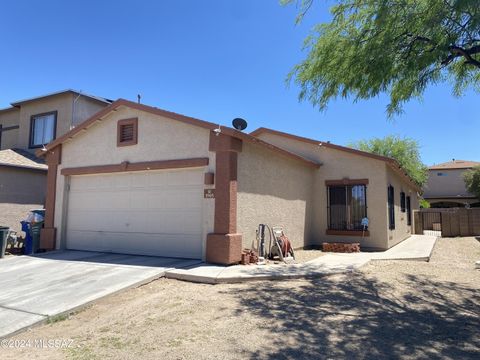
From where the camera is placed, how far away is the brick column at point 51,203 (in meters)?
12.9

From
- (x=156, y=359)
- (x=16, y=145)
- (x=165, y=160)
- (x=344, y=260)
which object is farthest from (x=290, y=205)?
(x=16, y=145)

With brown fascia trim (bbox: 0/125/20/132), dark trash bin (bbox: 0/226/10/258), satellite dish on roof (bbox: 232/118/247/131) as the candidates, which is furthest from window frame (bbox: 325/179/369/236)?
brown fascia trim (bbox: 0/125/20/132)

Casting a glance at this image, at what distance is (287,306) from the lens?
265 inches

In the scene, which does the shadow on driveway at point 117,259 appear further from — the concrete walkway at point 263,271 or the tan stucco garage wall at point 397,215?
the tan stucco garage wall at point 397,215

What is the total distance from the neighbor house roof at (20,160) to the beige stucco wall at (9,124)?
2646mm

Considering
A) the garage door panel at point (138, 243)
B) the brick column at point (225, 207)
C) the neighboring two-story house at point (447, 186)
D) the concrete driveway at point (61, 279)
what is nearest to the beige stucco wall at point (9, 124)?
the garage door panel at point (138, 243)

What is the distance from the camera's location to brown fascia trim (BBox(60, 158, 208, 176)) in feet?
34.7

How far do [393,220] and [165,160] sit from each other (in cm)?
989

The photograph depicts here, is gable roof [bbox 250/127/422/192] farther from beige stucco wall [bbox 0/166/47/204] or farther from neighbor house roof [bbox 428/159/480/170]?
neighbor house roof [bbox 428/159/480/170]

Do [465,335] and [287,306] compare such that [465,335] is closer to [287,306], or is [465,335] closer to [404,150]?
[287,306]

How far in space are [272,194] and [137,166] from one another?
4.18 meters

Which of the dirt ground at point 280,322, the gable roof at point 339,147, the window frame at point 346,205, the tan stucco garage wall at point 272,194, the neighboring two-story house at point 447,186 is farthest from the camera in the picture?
the neighboring two-story house at point 447,186

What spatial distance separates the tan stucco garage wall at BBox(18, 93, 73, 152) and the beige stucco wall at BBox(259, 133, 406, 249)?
31.0ft

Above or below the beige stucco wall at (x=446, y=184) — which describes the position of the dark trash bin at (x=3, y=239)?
below
